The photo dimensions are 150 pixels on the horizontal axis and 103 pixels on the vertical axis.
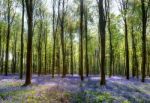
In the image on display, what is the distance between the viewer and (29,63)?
77.7 ft

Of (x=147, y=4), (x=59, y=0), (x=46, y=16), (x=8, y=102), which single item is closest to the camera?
(x=8, y=102)

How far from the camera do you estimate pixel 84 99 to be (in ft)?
52.4

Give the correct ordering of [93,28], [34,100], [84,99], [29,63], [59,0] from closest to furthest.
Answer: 1. [34,100]
2. [84,99]
3. [29,63]
4. [59,0]
5. [93,28]

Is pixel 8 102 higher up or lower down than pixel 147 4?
lower down

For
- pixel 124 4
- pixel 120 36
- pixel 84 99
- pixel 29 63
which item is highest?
pixel 124 4

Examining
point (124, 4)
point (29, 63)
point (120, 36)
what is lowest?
point (29, 63)

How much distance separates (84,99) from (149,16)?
3120 centimetres

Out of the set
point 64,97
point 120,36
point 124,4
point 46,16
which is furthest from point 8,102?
point 120,36

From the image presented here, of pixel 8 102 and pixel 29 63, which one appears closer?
pixel 8 102

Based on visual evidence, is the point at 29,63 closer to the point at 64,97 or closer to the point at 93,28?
the point at 64,97

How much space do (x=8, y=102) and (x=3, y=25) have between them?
40545 mm

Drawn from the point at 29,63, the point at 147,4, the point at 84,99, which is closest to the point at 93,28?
the point at 147,4

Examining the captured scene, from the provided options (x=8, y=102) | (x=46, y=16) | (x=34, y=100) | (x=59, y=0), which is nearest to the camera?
(x=8, y=102)

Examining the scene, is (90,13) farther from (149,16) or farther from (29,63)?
(29,63)
